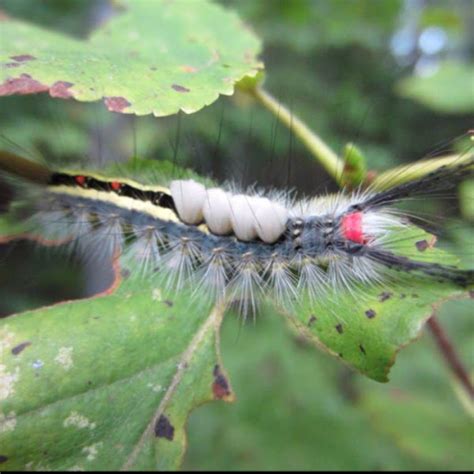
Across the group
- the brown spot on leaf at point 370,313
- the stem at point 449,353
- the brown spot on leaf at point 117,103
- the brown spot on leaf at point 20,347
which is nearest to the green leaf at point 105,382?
the brown spot on leaf at point 20,347

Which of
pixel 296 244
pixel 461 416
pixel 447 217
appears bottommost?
pixel 461 416

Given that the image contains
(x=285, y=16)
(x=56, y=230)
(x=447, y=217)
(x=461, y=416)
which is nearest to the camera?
(x=447, y=217)

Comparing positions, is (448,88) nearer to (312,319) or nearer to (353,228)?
(353,228)

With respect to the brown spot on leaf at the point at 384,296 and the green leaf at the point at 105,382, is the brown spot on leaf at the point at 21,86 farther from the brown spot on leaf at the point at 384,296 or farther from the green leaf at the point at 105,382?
the brown spot on leaf at the point at 384,296

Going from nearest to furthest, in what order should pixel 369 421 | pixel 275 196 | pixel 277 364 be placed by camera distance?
pixel 275 196 → pixel 369 421 → pixel 277 364

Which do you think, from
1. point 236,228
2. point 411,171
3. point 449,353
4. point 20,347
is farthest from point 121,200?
point 449,353

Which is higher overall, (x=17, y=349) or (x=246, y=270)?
(x=246, y=270)

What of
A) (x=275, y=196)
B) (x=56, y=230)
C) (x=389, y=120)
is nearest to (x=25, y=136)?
(x=56, y=230)

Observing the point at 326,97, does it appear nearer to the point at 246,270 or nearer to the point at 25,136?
the point at 25,136
